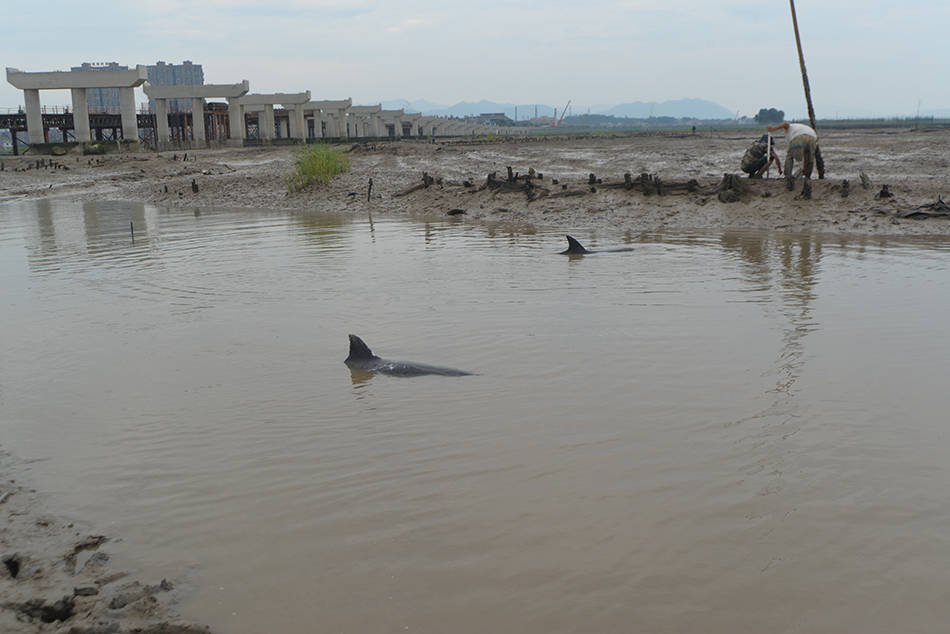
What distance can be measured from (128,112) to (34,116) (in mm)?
5420

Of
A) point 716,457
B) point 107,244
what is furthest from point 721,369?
point 107,244

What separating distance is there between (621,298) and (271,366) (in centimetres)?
459

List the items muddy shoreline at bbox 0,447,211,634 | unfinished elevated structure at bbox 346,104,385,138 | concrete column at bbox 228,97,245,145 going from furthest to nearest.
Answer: unfinished elevated structure at bbox 346,104,385,138 < concrete column at bbox 228,97,245,145 < muddy shoreline at bbox 0,447,211,634

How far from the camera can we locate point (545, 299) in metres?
10.2

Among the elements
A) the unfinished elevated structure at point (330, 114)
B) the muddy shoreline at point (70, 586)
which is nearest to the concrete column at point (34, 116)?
the unfinished elevated structure at point (330, 114)

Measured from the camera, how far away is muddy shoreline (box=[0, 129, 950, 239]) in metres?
16.7

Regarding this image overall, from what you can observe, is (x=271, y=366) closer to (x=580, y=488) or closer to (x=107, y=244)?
(x=580, y=488)

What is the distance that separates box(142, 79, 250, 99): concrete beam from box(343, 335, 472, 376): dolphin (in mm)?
52702

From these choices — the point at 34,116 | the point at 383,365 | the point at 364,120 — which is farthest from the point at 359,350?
the point at 364,120

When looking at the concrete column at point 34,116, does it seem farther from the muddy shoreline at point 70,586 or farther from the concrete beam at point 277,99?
the muddy shoreline at point 70,586

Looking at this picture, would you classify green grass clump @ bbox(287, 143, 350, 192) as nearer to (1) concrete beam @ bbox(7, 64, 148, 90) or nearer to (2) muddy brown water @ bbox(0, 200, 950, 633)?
(2) muddy brown water @ bbox(0, 200, 950, 633)

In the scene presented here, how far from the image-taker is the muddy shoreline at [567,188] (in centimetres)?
1669

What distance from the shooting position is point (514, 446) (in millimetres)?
5492

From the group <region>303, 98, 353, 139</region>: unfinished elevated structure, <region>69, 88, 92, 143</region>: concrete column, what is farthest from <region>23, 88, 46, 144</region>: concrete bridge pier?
<region>303, 98, 353, 139</region>: unfinished elevated structure
